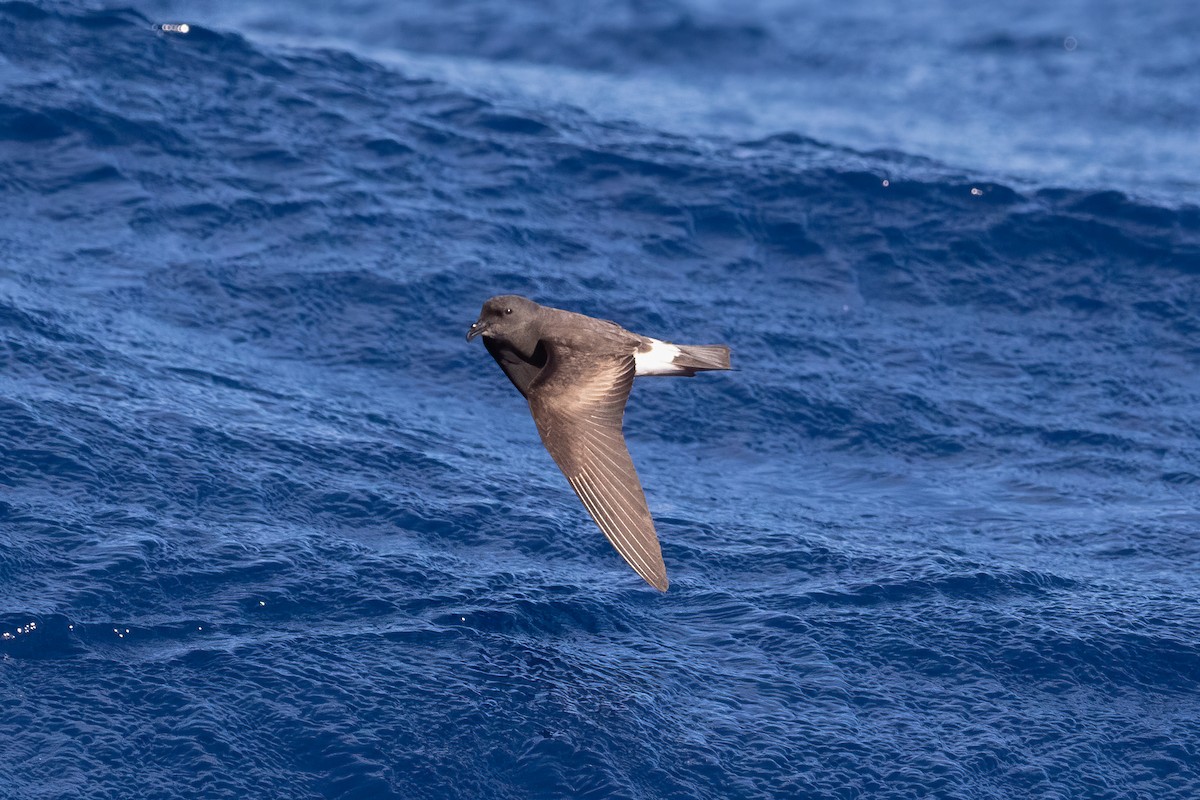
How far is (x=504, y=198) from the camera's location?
1505 centimetres

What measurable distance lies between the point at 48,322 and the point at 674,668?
21.1ft

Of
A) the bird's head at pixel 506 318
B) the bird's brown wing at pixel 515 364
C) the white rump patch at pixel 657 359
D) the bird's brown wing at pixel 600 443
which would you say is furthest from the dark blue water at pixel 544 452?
the bird's head at pixel 506 318

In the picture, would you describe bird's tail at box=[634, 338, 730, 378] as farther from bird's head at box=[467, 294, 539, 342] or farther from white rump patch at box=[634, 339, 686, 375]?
bird's head at box=[467, 294, 539, 342]

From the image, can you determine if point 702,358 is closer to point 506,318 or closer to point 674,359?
point 674,359

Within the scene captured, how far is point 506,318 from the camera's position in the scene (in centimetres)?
827

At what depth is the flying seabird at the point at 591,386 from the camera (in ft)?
24.3

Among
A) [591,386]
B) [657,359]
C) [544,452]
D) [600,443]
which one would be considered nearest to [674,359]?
[657,359]

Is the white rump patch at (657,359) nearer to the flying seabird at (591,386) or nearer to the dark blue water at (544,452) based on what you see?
the flying seabird at (591,386)

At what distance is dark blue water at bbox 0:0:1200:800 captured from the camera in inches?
300

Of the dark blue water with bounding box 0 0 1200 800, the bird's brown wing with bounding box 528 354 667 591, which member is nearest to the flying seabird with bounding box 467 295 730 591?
the bird's brown wing with bounding box 528 354 667 591

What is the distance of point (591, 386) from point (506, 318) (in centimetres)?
73

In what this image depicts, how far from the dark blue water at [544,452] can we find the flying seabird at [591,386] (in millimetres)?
1142

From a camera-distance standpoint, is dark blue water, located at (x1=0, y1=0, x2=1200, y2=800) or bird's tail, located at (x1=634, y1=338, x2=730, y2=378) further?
bird's tail, located at (x1=634, y1=338, x2=730, y2=378)

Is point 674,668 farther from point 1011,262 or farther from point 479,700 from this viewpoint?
point 1011,262
